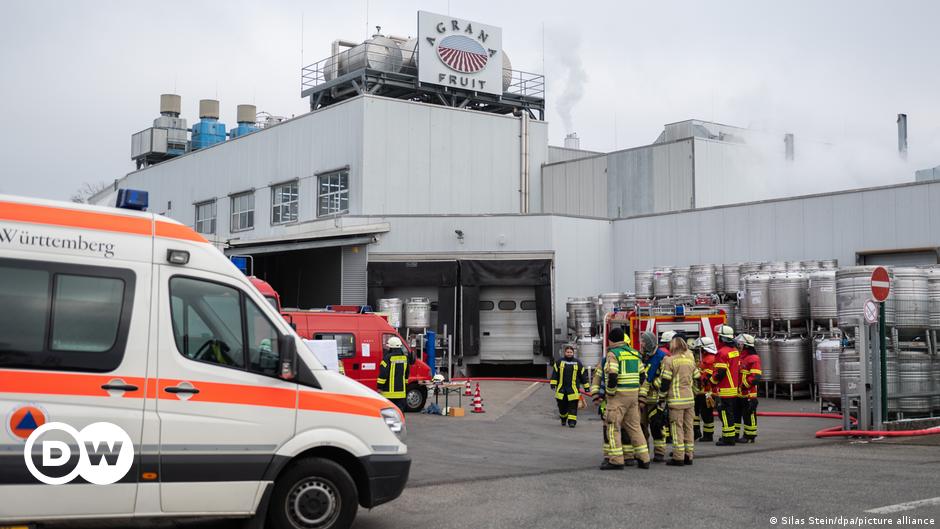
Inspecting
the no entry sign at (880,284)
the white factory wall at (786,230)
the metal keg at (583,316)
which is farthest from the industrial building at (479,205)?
the no entry sign at (880,284)

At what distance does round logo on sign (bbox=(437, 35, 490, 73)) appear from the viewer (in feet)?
121

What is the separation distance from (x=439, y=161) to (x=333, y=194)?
4268mm

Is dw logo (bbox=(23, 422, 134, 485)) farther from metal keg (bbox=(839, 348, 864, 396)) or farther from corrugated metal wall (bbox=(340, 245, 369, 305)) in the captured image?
corrugated metal wall (bbox=(340, 245, 369, 305))

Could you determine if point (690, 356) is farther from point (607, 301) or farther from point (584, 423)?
point (607, 301)

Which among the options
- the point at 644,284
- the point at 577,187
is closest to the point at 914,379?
the point at 644,284

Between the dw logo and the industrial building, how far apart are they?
18.8 m

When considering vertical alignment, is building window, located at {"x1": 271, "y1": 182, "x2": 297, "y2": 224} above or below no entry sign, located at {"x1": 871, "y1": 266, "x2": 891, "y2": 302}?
above

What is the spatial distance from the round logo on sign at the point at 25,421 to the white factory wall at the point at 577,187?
29.6m

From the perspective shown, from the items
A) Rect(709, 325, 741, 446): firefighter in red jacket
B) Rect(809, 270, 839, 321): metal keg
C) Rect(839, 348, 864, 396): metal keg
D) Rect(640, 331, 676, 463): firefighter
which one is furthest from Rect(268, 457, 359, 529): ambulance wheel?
Rect(809, 270, 839, 321): metal keg

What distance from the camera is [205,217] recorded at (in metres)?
43.9

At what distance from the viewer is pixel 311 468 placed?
24.0ft

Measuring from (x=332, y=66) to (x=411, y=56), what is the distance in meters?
4.08

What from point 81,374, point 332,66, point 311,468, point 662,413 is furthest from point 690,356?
point 332,66

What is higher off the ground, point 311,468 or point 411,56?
point 411,56
